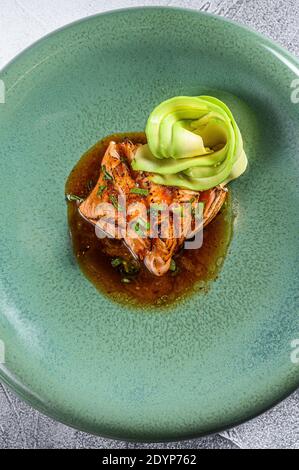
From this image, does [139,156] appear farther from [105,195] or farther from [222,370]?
[222,370]

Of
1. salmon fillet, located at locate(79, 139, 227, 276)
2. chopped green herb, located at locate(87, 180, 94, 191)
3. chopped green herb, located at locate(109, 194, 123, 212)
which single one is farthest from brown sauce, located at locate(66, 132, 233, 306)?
chopped green herb, located at locate(109, 194, 123, 212)

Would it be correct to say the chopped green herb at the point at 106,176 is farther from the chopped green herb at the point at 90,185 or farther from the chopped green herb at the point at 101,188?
the chopped green herb at the point at 90,185

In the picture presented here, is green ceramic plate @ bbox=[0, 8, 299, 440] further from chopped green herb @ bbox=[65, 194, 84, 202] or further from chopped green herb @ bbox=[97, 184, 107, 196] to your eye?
chopped green herb @ bbox=[97, 184, 107, 196]

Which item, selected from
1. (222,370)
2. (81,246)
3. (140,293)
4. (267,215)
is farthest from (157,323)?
(267,215)

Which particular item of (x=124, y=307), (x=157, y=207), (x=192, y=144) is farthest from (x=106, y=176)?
A: (x=124, y=307)

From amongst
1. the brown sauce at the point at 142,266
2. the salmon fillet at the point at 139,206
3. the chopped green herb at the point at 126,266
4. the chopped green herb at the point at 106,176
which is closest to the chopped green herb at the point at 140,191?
the salmon fillet at the point at 139,206

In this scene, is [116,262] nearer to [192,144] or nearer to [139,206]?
[139,206]
